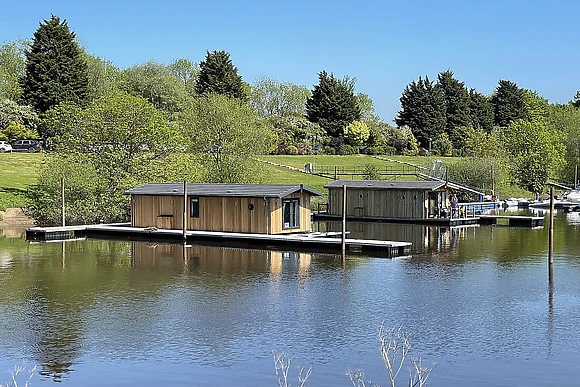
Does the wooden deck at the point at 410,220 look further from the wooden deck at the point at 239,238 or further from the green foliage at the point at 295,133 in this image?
the green foliage at the point at 295,133

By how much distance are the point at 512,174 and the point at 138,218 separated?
4211 centimetres

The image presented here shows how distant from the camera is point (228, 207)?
124 feet

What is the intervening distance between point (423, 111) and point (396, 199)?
5098 cm

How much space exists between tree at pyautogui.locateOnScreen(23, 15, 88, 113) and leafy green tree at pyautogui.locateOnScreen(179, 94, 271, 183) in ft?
59.5

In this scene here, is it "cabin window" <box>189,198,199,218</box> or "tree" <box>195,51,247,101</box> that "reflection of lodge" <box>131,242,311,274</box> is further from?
"tree" <box>195,51,247,101</box>

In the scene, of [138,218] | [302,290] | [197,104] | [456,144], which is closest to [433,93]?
[456,144]

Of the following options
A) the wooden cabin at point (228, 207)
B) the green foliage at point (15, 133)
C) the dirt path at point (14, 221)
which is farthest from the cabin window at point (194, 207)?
the green foliage at point (15, 133)

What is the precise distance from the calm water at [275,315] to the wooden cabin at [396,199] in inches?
584

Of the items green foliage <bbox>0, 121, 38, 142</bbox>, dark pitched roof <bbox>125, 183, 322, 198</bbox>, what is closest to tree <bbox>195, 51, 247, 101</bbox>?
green foliage <bbox>0, 121, 38, 142</bbox>

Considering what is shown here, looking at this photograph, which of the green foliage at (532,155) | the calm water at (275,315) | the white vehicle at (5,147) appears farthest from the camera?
the green foliage at (532,155)

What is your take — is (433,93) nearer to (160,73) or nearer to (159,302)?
(160,73)

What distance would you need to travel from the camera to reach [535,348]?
16.7 m

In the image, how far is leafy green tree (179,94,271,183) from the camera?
54188 mm

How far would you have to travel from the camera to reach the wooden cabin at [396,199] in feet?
155
